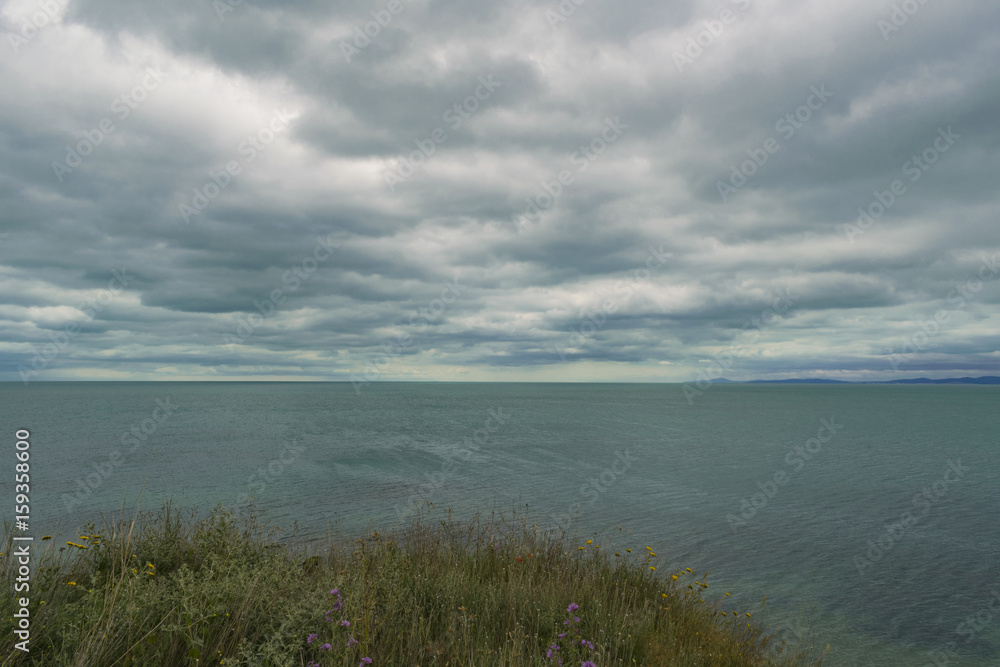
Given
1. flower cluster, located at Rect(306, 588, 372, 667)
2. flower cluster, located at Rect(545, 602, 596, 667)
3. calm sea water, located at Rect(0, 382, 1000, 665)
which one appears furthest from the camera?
calm sea water, located at Rect(0, 382, 1000, 665)

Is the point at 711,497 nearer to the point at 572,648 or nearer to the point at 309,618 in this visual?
the point at 572,648

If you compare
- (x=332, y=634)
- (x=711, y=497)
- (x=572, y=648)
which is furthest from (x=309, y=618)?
(x=711, y=497)

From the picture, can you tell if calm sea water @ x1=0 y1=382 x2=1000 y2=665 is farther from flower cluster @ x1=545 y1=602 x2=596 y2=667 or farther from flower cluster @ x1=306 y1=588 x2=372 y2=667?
flower cluster @ x1=306 y1=588 x2=372 y2=667

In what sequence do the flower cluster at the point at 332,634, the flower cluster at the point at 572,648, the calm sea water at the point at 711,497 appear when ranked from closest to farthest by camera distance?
the flower cluster at the point at 332,634 < the flower cluster at the point at 572,648 < the calm sea water at the point at 711,497

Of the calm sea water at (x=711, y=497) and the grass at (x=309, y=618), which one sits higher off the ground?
the grass at (x=309, y=618)

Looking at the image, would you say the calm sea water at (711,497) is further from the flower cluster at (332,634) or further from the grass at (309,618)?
the flower cluster at (332,634)

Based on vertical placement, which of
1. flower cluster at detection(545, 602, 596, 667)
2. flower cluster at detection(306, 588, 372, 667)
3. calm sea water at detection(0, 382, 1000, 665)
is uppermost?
flower cluster at detection(306, 588, 372, 667)

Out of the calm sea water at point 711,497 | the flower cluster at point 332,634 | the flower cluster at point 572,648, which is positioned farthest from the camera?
the calm sea water at point 711,497

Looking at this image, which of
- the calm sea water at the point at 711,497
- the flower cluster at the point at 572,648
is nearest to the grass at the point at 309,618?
the flower cluster at the point at 572,648

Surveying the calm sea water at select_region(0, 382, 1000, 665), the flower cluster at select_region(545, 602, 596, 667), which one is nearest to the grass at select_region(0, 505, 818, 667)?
the flower cluster at select_region(545, 602, 596, 667)

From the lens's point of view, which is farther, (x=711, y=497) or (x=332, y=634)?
(x=711, y=497)

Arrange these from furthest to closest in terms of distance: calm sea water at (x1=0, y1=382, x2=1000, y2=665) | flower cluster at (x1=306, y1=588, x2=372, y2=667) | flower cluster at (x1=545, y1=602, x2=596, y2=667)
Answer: calm sea water at (x1=0, y1=382, x2=1000, y2=665) → flower cluster at (x1=545, y1=602, x2=596, y2=667) → flower cluster at (x1=306, y1=588, x2=372, y2=667)

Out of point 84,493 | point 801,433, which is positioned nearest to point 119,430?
point 84,493

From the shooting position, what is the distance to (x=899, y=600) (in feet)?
47.5
